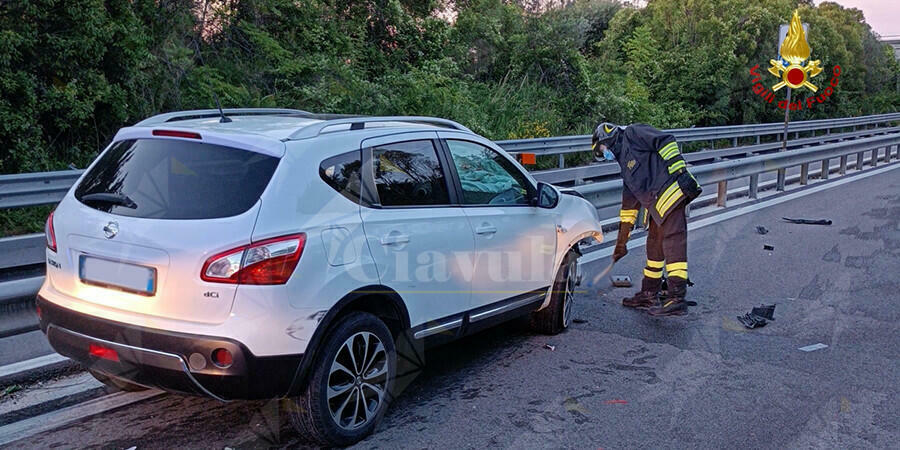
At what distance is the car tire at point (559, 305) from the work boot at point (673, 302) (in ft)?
3.14

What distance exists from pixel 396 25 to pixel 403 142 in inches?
692

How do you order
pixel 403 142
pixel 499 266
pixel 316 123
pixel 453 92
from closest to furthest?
pixel 316 123, pixel 403 142, pixel 499 266, pixel 453 92

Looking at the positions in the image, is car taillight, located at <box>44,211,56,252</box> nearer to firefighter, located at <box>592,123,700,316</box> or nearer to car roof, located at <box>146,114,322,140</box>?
car roof, located at <box>146,114,322,140</box>

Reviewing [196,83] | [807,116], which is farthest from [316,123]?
[807,116]

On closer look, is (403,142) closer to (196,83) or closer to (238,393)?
(238,393)

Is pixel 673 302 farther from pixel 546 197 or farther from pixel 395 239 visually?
pixel 395 239

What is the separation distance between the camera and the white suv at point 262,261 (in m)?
3.61

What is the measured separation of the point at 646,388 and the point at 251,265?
263cm

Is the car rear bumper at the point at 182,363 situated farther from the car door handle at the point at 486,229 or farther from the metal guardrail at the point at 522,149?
the metal guardrail at the point at 522,149

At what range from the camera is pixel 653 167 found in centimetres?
687

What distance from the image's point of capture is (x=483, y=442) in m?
4.11

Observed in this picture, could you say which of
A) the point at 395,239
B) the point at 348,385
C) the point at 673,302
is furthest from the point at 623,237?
the point at 348,385

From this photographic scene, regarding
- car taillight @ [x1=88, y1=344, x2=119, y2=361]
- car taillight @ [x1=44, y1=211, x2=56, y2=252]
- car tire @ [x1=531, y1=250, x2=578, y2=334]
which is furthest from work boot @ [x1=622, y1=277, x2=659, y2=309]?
car taillight @ [x1=44, y1=211, x2=56, y2=252]

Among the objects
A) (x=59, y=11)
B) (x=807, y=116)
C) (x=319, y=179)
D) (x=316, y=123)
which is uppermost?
(x=59, y=11)
